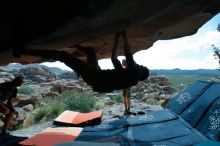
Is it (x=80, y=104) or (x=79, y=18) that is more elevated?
(x=79, y=18)

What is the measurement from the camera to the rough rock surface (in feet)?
8.43

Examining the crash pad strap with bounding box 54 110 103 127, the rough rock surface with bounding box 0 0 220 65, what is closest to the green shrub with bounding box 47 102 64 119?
the crash pad strap with bounding box 54 110 103 127

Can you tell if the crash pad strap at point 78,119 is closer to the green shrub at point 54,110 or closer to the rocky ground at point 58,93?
the rocky ground at point 58,93

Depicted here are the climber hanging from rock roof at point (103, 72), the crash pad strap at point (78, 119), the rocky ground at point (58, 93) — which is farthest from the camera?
the rocky ground at point (58, 93)

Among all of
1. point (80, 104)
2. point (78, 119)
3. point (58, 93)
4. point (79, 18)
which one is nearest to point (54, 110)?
point (80, 104)

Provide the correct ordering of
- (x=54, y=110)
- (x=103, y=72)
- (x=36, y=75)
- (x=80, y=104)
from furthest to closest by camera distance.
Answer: (x=36, y=75), (x=80, y=104), (x=54, y=110), (x=103, y=72)

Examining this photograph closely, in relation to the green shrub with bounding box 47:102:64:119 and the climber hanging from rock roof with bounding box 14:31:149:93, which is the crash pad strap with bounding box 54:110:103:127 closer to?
the green shrub with bounding box 47:102:64:119

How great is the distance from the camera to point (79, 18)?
270 cm

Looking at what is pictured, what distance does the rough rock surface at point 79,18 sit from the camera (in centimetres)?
257

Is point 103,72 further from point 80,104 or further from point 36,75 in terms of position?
Result: point 36,75

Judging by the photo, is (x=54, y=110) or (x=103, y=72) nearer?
(x=103, y=72)

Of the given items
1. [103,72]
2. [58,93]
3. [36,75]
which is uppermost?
[36,75]

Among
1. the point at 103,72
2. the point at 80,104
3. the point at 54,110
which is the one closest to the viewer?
the point at 103,72

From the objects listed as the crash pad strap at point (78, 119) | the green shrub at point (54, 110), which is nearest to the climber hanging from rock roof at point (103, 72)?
the crash pad strap at point (78, 119)
